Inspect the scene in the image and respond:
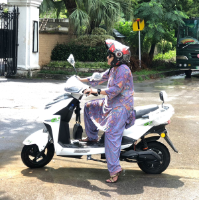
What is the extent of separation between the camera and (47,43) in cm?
1758

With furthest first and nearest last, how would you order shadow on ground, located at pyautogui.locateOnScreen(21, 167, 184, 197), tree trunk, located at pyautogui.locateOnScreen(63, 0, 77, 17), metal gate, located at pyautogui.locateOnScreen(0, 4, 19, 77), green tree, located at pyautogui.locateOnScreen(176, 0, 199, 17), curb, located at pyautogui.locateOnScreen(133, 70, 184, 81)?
green tree, located at pyautogui.locateOnScreen(176, 0, 199, 17) < tree trunk, located at pyautogui.locateOnScreen(63, 0, 77, 17) < curb, located at pyautogui.locateOnScreen(133, 70, 184, 81) < metal gate, located at pyautogui.locateOnScreen(0, 4, 19, 77) < shadow on ground, located at pyautogui.locateOnScreen(21, 167, 184, 197)

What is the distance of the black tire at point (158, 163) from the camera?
4773 millimetres

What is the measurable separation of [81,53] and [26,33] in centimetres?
315

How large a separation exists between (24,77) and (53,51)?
2.87 metres

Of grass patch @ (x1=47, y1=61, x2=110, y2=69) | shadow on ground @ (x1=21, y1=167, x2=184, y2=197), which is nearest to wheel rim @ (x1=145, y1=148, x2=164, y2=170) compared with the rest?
shadow on ground @ (x1=21, y1=167, x2=184, y2=197)

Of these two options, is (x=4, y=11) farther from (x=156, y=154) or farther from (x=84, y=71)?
(x=156, y=154)

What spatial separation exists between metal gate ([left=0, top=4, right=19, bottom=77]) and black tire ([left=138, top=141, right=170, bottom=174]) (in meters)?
10.9

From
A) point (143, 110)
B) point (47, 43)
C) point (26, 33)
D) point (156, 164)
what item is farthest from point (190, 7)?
point (156, 164)

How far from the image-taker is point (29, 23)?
15.3 m

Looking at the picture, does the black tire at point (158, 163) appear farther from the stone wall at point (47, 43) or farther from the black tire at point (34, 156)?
the stone wall at point (47, 43)

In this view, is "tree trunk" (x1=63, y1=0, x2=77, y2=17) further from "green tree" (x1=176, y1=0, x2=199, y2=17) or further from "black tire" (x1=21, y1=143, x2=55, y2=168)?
"black tire" (x1=21, y1=143, x2=55, y2=168)

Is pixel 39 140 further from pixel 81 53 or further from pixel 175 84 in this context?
pixel 81 53

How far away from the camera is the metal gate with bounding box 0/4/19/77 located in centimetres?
1469

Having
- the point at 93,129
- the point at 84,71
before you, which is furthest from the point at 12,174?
the point at 84,71
